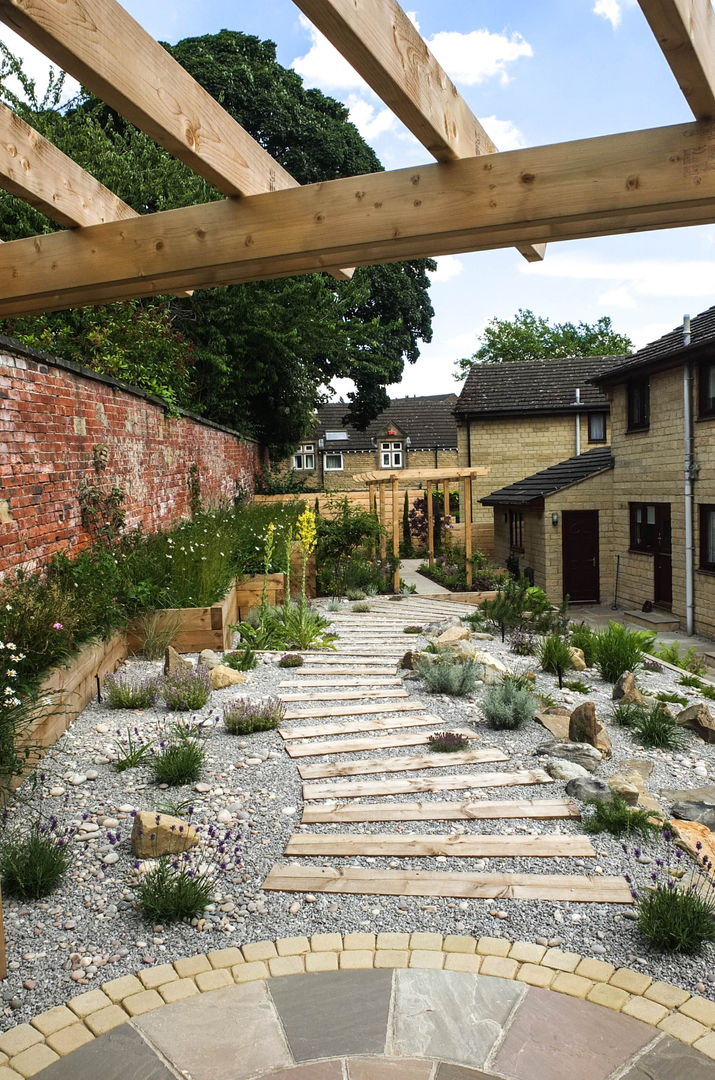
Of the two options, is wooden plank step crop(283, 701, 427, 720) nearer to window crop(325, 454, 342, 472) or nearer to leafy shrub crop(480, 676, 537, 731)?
leafy shrub crop(480, 676, 537, 731)

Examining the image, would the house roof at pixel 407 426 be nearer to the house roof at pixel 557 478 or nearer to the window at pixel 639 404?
the house roof at pixel 557 478

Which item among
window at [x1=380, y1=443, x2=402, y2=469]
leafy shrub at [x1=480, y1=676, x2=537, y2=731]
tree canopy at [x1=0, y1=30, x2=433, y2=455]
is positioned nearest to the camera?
leafy shrub at [x1=480, y1=676, x2=537, y2=731]

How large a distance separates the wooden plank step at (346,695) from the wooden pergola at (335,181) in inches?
129

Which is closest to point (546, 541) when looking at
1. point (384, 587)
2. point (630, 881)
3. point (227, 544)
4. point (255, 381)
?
point (384, 587)

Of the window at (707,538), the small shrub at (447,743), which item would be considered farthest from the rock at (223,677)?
the window at (707,538)

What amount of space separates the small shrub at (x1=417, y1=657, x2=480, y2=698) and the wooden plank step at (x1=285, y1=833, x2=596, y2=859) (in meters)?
2.55

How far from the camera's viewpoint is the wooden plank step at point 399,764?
475cm

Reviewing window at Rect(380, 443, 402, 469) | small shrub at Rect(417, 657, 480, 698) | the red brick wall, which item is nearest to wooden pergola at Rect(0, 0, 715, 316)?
the red brick wall

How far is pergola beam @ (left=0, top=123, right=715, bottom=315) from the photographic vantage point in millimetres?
3322

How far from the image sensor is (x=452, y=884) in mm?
3537

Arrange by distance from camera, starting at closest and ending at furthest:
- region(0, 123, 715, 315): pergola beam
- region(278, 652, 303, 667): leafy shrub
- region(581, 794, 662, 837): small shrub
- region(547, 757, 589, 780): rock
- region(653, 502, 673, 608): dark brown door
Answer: region(0, 123, 715, 315): pergola beam → region(581, 794, 662, 837): small shrub → region(547, 757, 589, 780): rock → region(278, 652, 303, 667): leafy shrub → region(653, 502, 673, 608): dark brown door

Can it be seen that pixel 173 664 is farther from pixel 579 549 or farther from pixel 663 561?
pixel 579 549

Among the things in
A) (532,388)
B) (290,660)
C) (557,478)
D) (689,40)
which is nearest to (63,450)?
(290,660)

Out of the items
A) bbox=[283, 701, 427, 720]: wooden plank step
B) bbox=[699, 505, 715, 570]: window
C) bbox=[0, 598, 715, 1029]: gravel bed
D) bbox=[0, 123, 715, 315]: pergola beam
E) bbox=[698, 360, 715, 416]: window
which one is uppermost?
bbox=[698, 360, 715, 416]: window
